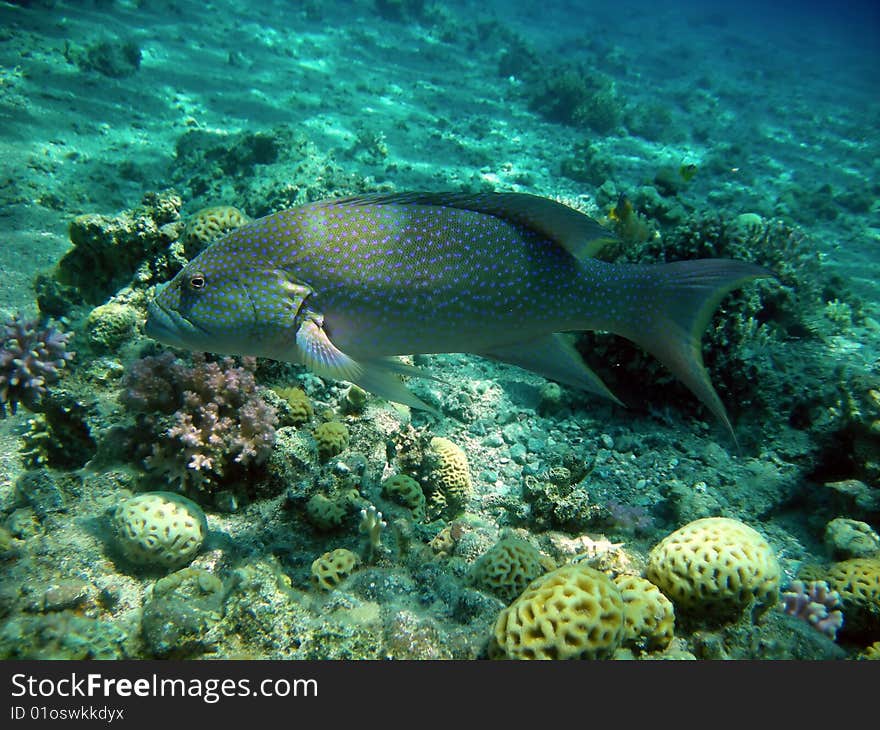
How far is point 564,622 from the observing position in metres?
2.45

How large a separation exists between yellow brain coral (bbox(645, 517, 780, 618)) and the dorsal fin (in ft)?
6.88

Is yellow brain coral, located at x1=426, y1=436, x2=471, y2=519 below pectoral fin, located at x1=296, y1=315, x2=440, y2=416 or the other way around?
below

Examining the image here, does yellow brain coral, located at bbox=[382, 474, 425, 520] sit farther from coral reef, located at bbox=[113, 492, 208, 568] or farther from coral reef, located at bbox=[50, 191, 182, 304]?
coral reef, located at bbox=[50, 191, 182, 304]

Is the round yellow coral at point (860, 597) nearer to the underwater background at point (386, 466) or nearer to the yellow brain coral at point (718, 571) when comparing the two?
the underwater background at point (386, 466)

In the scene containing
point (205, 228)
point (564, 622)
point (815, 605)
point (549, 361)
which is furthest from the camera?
point (205, 228)

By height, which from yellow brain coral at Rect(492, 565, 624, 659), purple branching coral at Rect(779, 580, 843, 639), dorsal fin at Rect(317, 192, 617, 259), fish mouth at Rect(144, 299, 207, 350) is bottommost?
purple branching coral at Rect(779, 580, 843, 639)

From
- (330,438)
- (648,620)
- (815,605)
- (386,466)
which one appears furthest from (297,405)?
(815,605)

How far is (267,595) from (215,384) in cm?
187

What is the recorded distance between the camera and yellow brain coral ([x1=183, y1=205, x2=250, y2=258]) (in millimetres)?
5586

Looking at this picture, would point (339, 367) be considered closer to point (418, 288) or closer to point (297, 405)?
point (418, 288)

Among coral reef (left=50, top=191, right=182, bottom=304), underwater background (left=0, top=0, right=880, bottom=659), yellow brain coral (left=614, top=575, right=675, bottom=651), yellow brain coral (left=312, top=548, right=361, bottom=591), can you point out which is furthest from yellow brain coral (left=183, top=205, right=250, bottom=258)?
yellow brain coral (left=614, top=575, right=675, bottom=651)

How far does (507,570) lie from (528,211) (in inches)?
92.3

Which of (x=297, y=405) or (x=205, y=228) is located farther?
(x=205, y=228)

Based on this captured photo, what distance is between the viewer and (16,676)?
2.22 meters
